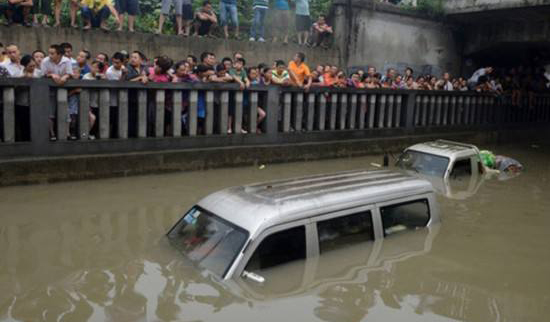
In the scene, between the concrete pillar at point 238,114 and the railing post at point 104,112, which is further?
the concrete pillar at point 238,114

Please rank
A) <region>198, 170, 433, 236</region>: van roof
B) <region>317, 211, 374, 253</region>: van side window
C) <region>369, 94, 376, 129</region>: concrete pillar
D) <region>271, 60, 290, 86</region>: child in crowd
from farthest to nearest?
1. <region>369, 94, 376, 129</region>: concrete pillar
2. <region>271, 60, 290, 86</region>: child in crowd
3. <region>317, 211, 374, 253</region>: van side window
4. <region>198, 170, 433, 236</region>: van roof

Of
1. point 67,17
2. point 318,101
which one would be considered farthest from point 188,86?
point 67,17

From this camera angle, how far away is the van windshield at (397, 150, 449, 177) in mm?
10430

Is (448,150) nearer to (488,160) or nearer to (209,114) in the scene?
(488,160)

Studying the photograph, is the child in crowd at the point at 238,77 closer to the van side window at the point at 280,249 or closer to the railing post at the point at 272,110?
the railing post at the point at 272,110

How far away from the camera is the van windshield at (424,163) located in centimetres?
1043

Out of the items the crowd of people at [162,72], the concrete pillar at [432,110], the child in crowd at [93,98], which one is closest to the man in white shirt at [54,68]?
the crowd of people at [162,72]

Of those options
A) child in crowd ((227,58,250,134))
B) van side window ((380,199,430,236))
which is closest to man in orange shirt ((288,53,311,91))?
child in crowd ((227,58,250,134))

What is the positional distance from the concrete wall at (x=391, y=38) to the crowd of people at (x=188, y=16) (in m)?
0.66

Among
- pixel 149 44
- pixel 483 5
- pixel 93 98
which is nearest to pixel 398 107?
pixel 483 5

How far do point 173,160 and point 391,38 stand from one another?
378 inches

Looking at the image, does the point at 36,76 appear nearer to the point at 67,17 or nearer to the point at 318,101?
the point at 67,17

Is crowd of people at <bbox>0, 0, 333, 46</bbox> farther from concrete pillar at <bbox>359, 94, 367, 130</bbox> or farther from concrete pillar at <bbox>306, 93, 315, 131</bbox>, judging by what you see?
concrete pillar at <bbox>306, 93, 315, 131</bbox>

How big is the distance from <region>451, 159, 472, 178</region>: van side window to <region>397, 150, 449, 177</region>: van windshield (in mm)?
182
